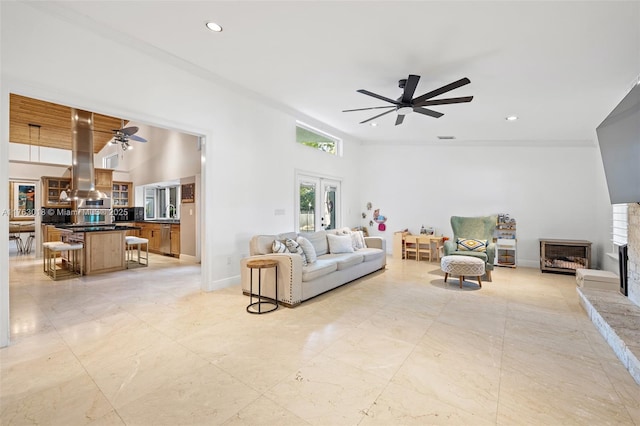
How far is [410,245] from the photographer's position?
754cm

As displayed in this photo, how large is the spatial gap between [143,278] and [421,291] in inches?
188

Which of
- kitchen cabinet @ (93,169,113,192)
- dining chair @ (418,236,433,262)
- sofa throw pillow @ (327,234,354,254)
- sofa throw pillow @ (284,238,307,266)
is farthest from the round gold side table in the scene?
kitchen cabinet @ (93,169,113,192)

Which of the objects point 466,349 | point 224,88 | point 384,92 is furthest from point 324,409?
point 224,88

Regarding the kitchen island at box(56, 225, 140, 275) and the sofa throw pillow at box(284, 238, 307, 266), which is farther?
the kitchen island at box(56, 225, 140, 275)

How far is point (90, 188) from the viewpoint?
5641 mm

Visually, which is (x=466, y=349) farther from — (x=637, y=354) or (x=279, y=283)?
(x=279, y=283)

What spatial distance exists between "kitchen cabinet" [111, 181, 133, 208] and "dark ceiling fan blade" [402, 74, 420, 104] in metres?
9.40

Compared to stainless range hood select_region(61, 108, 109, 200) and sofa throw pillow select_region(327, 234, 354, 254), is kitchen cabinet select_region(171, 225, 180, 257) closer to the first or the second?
stainless range hood select_region(61, 108, 109, 200)

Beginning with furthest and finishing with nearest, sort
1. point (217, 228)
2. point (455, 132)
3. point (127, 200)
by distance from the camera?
point (127, 200) < point (455, 132) < point (217, 228)

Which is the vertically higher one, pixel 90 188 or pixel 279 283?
Answer: pixel 90 188

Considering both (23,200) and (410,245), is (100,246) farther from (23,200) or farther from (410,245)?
(410,245)

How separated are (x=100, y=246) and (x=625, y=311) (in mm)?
7884

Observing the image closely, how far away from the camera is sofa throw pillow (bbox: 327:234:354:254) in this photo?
5195 mm

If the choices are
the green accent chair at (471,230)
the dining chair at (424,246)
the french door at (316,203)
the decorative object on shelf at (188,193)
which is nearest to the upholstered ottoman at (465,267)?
the green accent chair at (471,230)
